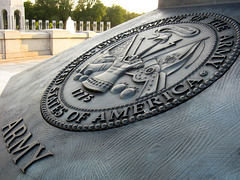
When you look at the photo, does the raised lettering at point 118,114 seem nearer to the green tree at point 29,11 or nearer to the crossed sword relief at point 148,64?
the crossed sword relief at point 148,64

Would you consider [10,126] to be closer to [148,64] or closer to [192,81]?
[148,64]

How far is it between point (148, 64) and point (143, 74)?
14cm

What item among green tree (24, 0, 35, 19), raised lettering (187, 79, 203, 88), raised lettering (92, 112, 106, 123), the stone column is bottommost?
raised lettering (92, 112, 106, 123)

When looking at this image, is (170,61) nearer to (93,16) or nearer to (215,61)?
(215,61)

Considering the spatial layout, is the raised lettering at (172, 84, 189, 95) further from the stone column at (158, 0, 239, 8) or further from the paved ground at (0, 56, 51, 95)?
the paved ground at (0, 56, 51, 95)

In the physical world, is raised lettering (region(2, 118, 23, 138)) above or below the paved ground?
above

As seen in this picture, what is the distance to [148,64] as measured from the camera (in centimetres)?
197

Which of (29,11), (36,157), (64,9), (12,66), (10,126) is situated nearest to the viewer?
(36,157)

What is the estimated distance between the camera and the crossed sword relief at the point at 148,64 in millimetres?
1798

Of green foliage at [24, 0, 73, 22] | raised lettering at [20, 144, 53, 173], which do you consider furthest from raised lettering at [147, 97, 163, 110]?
green foliage at [24, 0, 73, 22]

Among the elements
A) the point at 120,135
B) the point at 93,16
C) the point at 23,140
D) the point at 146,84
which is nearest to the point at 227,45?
the point at 146,84

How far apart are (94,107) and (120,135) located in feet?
1.05

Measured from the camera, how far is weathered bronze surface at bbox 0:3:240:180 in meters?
1.24

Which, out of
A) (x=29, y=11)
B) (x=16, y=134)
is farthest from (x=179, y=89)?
(x=29, y=11)
